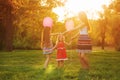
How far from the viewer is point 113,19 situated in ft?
187

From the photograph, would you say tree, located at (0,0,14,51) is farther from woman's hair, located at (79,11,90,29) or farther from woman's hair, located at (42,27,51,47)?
Answer: woman's hair, located at (79,11,90,29)

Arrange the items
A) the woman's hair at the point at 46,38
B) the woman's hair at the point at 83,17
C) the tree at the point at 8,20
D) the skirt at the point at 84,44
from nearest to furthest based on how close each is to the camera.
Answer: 1. the skirt at the point at 84,44
2. the woman's hair at the point at 83,17
3. the woman's hair at the point at 46,38
4. the tree at the point at 8,20

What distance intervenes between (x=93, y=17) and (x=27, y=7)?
118 ft

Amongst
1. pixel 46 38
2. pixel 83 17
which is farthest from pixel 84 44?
pixel 46 38

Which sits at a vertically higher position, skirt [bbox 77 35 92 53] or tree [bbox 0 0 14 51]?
tree [bbox 0 0 14 51]

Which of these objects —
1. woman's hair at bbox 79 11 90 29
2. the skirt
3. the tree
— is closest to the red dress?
the skirt

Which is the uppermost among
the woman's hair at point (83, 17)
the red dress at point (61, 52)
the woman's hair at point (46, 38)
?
the woman's hair at point (83, 17)

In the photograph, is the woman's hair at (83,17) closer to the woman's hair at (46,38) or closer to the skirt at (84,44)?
the skirt at (84,44)

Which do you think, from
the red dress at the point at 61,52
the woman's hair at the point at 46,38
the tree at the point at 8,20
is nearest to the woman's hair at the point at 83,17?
the red dress at the point at 61,52

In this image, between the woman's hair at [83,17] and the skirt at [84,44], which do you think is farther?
the woman's hair at [83,17]

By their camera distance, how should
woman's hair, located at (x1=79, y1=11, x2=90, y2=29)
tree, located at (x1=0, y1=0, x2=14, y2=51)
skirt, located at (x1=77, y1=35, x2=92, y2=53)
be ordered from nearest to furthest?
skirt, located at (x1=77, y1=35, x2=92, y2=53), woman's hair, located at (x1=79, y1=11, x2=90, y2=29), tree, located at (x1=0, y1=0, x2=14, y2=51)

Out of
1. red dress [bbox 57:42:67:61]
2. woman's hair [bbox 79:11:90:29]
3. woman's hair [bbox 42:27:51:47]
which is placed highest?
woman's hair [bbox 79:11:90:29]

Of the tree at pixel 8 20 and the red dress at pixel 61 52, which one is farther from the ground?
the tree at pixel 8 20

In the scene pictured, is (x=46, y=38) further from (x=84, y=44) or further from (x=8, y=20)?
(x=8, y=20)
